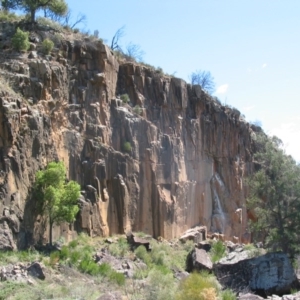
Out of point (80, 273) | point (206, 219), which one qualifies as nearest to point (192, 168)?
point (206, 219)

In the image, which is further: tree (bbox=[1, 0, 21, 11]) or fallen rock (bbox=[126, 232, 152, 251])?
tree (bbox=[1, 0, 21, 11])

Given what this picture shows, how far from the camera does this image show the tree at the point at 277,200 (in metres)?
24.3

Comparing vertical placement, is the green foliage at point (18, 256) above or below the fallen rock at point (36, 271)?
above

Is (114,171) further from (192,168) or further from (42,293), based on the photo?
(42,293)

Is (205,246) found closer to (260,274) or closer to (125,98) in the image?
(260,274)

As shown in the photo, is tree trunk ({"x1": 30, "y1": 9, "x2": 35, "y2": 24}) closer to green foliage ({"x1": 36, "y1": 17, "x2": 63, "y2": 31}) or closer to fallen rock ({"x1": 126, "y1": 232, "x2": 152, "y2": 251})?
green foliage ({"x1": 36, "y1": 17, "x2": 63, "y2": 31})

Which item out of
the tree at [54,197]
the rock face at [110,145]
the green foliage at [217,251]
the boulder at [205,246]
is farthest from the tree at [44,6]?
the green foliage at [217,251]

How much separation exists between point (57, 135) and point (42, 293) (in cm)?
1366

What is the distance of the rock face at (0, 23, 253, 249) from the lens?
22781mm

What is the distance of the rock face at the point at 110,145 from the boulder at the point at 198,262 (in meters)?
6.85

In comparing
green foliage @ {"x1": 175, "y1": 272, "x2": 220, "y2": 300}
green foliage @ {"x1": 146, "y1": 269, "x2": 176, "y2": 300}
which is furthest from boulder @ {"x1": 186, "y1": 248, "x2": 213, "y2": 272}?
green foliage @ {"x1": 175, "y1": 272, "x2": 220, "y2": 300}

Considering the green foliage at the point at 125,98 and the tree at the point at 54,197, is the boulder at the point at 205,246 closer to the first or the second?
the tree at the point at 54,197

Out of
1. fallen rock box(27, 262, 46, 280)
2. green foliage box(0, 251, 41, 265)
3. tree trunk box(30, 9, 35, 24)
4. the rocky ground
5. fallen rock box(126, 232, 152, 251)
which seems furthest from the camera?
tree trunk box(30, 9, 35, 24)

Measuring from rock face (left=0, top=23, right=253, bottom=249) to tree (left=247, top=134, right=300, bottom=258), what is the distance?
26.9 feet
